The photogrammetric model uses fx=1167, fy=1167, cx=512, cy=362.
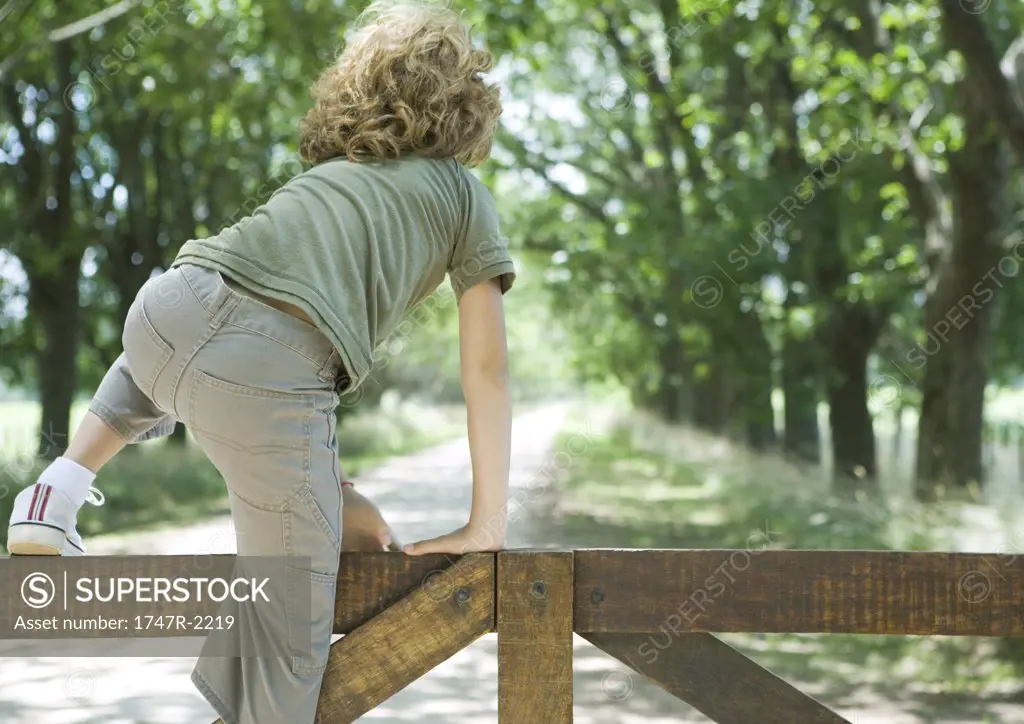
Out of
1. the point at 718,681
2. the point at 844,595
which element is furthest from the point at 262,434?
the point at 844,595

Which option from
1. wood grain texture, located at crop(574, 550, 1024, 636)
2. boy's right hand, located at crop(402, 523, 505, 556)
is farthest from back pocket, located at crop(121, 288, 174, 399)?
wood grain texture, located at crop(574, 550, 1024, 636)

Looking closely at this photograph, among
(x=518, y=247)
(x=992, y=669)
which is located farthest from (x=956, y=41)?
(x=518, y=247)

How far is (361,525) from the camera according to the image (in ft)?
8.09

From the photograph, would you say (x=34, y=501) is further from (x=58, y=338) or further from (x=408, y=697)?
(x=58, y=338)

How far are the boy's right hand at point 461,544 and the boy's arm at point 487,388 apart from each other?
0.07 m

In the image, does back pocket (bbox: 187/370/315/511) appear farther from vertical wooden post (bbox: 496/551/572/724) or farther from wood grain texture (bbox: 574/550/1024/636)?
wood grain texture (bbox: 574/550/1024/636)

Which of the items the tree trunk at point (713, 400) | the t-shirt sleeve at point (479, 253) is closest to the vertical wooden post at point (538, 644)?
the t-shirt sleeve at point (479, 253)

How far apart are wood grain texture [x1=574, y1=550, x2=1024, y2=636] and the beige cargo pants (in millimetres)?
595

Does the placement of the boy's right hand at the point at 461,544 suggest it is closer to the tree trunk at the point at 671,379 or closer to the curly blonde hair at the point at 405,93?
the curly blonde hair at the point at 405,93

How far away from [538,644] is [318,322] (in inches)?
29.7

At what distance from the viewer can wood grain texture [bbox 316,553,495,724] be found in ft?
7.41

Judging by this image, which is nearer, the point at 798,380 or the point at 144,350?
the point at 144,350

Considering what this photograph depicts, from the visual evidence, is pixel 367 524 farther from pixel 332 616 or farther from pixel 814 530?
pixel 814 530

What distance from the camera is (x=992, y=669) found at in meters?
6.87
